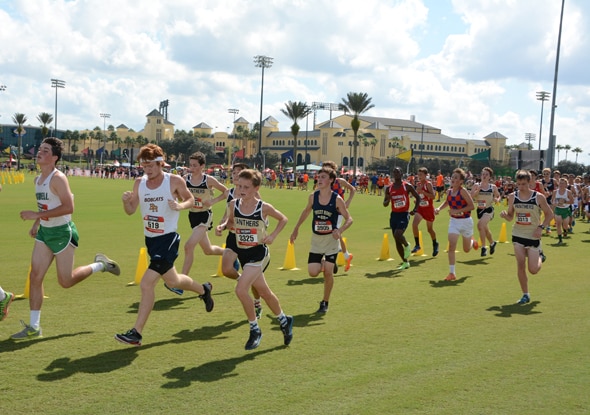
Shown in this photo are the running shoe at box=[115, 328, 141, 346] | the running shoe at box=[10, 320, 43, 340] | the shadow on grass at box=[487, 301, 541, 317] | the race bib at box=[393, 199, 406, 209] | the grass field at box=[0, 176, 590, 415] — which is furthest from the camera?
the race bib at box=[393, 199, 406, 209]

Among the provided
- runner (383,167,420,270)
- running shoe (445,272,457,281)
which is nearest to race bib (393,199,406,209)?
runner (383,167,420,270)

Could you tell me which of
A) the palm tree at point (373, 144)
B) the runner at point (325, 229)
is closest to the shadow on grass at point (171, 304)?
the runner at point (325, 229)

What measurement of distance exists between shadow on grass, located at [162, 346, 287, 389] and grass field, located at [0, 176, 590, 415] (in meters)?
0.02

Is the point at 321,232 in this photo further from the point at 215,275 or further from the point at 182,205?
the point at 215,275

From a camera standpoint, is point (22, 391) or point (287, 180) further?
point (287, 180)

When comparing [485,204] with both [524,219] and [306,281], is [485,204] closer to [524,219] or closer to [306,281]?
[524,219]

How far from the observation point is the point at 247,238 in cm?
726

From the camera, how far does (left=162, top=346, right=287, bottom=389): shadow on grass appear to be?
591 centimetres

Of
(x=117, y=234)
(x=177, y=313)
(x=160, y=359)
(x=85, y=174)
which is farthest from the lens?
(x=85, y=174)

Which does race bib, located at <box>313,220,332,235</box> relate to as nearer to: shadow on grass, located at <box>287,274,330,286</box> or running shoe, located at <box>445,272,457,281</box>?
shadow on grass, located at <box>287,274,330,286</box>

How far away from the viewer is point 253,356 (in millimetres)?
6883

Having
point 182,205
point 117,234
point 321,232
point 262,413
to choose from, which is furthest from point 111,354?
point 117,234

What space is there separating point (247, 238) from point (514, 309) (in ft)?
15.3

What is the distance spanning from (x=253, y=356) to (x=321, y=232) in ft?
9.56
